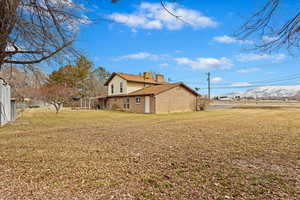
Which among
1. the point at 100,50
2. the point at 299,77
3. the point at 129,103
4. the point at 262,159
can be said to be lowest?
the point at 262,159

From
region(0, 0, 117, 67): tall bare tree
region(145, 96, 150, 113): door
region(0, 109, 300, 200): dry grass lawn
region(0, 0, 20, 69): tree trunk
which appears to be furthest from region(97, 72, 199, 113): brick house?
region(0, 0, 20, 69): tree trunk

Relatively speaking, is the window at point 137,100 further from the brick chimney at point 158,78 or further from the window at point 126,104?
the brick chimney at point 158,78

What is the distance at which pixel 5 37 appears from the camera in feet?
9.74

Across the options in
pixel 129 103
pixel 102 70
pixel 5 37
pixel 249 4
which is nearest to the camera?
pixel 5 37

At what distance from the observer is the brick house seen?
64.9ft

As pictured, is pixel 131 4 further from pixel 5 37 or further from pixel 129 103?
pixel 129 103

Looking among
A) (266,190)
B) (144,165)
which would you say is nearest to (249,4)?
(266,190)

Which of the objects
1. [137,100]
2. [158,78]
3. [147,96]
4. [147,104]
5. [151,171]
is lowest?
[151,171]

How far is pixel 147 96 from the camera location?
787 inches

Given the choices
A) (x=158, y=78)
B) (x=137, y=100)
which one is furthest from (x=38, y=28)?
(x=158, y=78)

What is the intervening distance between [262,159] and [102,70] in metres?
42.5

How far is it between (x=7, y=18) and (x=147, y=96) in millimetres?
17348

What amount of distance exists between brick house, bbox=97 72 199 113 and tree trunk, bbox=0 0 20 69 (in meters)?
16.1

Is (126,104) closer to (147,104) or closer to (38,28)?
(147,104)
